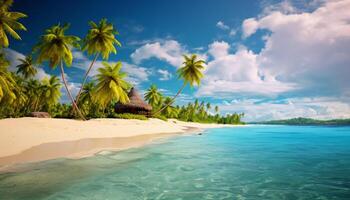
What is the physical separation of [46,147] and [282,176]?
33.5 ft

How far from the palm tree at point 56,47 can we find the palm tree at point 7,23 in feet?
19.3

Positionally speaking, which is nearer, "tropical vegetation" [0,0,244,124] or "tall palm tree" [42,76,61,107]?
"tropical vegetation" [0,0,244,124]

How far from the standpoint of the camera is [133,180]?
21.1 feet

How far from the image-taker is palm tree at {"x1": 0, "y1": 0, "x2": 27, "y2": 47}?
18.6m

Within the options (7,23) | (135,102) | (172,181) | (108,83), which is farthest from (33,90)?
(172,181)

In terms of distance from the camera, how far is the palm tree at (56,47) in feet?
85.1

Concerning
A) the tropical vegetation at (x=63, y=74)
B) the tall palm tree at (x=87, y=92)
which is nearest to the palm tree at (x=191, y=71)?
the tropical vegetation at (x=63, y=74)

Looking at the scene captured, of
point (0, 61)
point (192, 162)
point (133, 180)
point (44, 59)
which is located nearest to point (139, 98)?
point (44, 59)

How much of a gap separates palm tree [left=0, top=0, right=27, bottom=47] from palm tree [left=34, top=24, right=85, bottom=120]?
5.89m

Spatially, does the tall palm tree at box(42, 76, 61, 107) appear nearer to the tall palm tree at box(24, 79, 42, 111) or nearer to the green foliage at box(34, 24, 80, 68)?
the tall palm tree at box(24, 79, 42, 111)

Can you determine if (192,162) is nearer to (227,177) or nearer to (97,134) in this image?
(227,177)

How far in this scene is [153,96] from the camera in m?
53.4

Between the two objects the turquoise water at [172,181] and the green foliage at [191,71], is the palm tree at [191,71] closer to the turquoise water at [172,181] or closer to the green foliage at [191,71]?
the green foliage at [191,71]

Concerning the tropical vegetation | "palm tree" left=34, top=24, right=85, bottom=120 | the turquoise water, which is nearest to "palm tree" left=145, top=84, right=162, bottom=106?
the tropical vegetation
